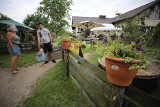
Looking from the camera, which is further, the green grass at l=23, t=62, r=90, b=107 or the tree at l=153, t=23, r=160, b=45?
the tree at l=153, t=23, r=160, b=45

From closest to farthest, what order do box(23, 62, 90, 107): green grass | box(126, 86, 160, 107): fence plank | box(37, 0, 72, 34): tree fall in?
box(126, 86, 160, 107): fence plank, box(23, 62, 90, 107): green grass, box(37, 0, 72, 34): tree

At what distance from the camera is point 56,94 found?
308 centimetres

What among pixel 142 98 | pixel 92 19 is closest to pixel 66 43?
pixel 142 98

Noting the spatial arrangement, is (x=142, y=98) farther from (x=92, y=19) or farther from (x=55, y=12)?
(x=92, y=19)

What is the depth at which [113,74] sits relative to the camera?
1323 mm

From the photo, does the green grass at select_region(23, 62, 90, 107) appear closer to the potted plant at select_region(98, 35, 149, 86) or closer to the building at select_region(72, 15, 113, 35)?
the potted plant at select_region(98, 35, 149, 86)

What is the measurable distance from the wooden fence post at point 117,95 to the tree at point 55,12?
1397cm

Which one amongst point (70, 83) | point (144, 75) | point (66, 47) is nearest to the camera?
point (144, 75)

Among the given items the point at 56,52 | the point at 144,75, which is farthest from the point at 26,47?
the point at 144,75

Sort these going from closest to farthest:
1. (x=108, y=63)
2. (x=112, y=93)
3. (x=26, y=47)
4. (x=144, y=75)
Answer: (x=108, y=63), (x=112, y=93), (x=144, y=75), (x=26, y=47)

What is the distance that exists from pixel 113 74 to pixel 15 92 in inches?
122

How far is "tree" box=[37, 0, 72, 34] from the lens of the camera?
584 inches

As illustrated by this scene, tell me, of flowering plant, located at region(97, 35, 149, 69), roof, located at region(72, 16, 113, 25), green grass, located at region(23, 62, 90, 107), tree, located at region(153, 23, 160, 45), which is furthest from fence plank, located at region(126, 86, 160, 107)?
roof, located at region(72, 16, 113, 25)

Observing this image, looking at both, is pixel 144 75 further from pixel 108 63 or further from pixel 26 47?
pixel 26 47
